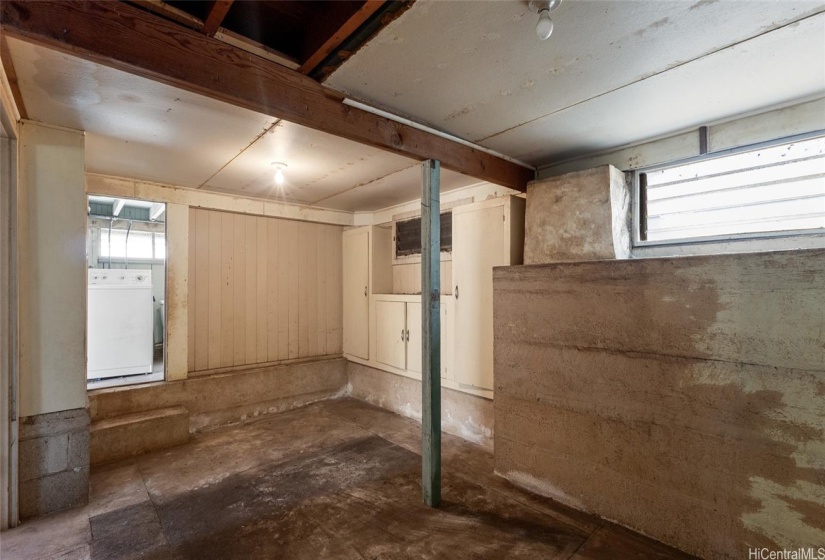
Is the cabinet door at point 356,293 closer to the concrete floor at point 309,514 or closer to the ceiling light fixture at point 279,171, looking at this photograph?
the ceiling light fixture at point 279,171

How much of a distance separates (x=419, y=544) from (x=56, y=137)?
130 inches

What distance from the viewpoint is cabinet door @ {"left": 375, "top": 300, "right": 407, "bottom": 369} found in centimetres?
404

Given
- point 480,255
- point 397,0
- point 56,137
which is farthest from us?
point 480,255

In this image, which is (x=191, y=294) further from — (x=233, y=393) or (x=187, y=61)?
(x=187, y=61)

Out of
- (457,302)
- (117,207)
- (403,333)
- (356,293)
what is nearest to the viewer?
(457,302)

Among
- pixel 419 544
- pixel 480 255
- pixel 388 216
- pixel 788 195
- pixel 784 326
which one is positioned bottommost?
pixel 419 544

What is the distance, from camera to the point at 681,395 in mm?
1985

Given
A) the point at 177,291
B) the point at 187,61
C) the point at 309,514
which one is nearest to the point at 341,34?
the point at 187,61

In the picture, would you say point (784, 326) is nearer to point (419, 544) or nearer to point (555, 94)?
point (555, 94)

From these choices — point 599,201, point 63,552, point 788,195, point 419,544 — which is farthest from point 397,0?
point 63,552

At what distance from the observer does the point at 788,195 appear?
2.12 metres

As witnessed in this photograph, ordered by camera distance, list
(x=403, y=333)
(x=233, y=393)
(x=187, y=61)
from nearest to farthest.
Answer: (x=187, y=61), (x=233, y=393), (x=403, y=333)

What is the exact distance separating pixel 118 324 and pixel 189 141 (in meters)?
2.30

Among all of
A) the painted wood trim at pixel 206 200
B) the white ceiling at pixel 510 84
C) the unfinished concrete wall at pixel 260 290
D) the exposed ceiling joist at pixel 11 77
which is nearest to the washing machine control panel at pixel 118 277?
the unfinished concrete wall at pixel 260 290
